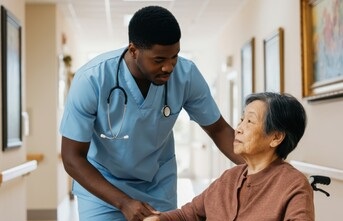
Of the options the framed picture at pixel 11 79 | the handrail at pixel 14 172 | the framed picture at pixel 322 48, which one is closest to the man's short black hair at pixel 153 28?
the framed picture at pixel 322 48

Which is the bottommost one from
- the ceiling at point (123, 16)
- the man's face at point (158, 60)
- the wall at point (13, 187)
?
the wall at point (13, 187)

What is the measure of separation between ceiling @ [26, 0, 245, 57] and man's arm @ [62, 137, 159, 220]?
4.76 meters

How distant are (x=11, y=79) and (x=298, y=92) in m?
2.09

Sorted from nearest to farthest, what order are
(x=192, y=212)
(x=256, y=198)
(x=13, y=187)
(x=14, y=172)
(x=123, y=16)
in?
(x=256, y=198), (x=192, y=212), (x=14, y=172), (x=13, y=187), (x=123, y=16)

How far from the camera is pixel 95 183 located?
1864 millimetres

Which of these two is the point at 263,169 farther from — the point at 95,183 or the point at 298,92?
the point at 298,92

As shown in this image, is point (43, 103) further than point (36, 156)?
Yes

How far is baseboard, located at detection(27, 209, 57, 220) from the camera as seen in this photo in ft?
21.2

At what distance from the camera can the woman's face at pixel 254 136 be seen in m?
1.73

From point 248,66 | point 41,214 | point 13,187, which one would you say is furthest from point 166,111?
point 41,214

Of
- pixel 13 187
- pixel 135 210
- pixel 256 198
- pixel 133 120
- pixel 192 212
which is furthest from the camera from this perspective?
pixel 13 187

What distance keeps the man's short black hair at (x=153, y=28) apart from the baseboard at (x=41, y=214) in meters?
5.00

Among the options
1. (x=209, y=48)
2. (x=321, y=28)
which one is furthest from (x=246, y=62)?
(x=209, y=48)

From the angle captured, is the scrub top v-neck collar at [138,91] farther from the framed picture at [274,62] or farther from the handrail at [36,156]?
the handrail at [36,156]
